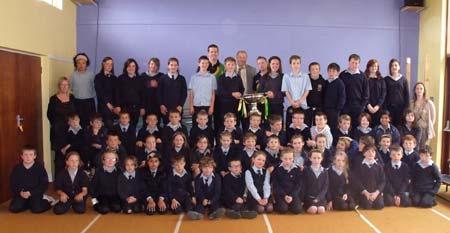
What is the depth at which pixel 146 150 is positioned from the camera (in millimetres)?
5449

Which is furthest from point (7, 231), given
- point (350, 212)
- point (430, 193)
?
point (430, 193)

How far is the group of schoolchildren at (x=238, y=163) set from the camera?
483 cm

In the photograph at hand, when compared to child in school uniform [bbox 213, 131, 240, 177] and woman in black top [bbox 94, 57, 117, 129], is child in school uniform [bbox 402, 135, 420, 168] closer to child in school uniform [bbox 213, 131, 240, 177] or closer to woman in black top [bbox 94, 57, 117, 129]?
child in school uniform [bbox 213, 131, 240, 177]

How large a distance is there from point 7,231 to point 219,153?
2488 mm

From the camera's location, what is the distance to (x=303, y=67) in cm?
Result: 754

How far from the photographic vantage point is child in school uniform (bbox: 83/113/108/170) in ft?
18.5

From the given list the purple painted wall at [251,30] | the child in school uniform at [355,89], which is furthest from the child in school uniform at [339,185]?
the purple painted wall at [251,30]

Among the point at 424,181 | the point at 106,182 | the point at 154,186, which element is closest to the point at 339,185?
the point at 424,181

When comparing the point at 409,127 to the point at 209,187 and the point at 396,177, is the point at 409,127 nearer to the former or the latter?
the point at 396,177

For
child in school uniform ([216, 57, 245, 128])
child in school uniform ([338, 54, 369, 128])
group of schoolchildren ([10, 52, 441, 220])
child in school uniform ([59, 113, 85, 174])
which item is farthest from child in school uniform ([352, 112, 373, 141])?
child in school uniform ([59, 113, 85, 174])

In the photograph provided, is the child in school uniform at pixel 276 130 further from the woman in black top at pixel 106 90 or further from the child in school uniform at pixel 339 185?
the woman in black top at pixel 106 90

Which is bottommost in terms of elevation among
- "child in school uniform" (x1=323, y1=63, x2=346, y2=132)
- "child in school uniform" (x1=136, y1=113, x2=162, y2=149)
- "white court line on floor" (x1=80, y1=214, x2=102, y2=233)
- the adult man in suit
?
"white court line on floor" (x1=80, y1=214, x2=102, y2=233)

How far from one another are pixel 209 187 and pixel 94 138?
1883mm

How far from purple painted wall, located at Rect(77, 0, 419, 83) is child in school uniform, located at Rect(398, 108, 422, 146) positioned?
1.69 m
